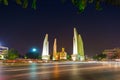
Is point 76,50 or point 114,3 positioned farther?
point 76,50

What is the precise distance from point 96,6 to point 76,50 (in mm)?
187381

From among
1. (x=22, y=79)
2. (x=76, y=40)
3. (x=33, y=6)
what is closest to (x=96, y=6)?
(x=33, y=6)

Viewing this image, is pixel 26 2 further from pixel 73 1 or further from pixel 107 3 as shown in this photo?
pixel 107 3

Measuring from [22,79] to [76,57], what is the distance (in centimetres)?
16691

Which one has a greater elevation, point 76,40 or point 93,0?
point 76,40

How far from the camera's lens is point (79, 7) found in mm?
5082

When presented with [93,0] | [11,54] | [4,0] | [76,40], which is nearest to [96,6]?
[93,0]

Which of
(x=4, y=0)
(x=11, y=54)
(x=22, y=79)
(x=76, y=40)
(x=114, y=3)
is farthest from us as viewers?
(x=76, y=40)

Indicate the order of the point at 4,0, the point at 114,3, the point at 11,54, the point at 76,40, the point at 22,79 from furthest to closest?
1. the point at 76,40
2. the point at 11,54
3. the point at 22,79
4. the point at 114,3
5. the point at 4,0

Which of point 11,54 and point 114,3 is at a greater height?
point 11,54

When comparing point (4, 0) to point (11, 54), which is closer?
point (4, 0)

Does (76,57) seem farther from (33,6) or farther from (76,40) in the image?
(33,6)

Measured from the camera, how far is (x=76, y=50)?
192250 millimetres

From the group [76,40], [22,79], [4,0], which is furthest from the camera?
[76,40]
